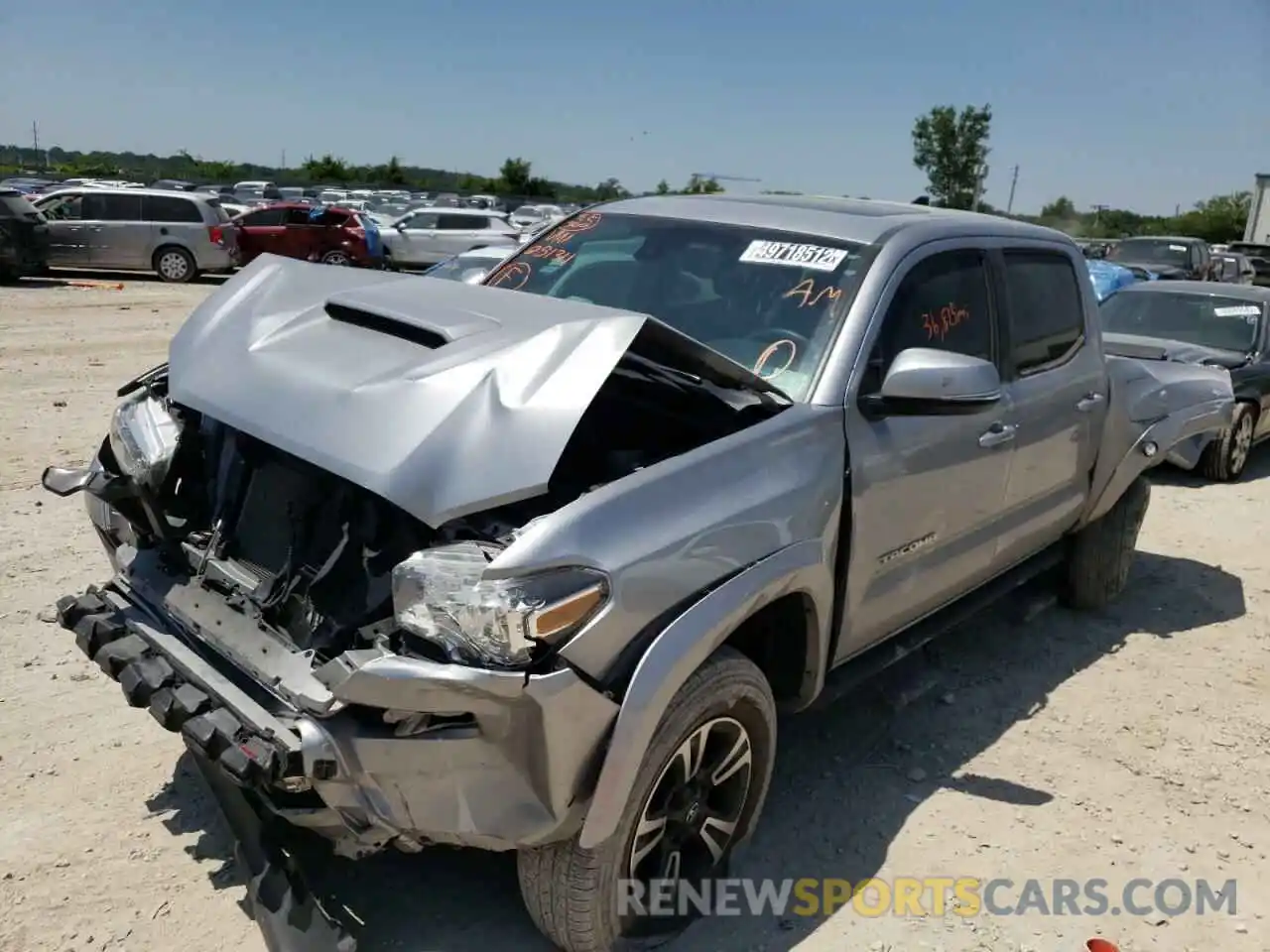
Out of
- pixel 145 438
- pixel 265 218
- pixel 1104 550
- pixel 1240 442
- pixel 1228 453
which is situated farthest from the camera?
pixel 265 218

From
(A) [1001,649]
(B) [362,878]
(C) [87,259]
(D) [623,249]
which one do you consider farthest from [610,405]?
(C) [87,259]

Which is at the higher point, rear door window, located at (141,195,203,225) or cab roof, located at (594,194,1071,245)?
cab roof, located at (594,194,1071,245)

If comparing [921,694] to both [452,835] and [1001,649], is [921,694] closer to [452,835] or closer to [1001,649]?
[1001,649]

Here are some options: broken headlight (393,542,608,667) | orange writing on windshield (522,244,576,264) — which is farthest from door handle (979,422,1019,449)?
broken headlight (393,542,608,667)

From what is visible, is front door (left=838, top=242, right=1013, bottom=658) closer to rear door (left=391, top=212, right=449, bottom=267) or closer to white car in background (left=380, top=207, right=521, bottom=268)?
white car in background (left=380, top=207, right=521, bottom=268)

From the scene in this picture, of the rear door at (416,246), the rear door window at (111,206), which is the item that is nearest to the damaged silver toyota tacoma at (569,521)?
the rear door window at (111,206)

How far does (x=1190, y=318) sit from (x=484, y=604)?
9.20m

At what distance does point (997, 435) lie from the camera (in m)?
3.85

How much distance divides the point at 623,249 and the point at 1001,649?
270 centimetres

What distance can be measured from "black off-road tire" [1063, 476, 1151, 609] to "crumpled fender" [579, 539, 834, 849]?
10.1 ft

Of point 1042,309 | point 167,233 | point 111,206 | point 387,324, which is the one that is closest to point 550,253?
point 387,324

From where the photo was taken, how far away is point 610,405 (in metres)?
3.21

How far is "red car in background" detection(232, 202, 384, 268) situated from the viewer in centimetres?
2089

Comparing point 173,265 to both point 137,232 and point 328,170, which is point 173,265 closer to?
point 137,232
